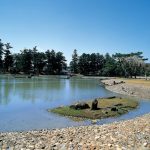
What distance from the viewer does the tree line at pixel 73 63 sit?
536ft

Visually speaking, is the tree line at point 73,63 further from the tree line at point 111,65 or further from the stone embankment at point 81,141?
the stone embankment at point 81,141

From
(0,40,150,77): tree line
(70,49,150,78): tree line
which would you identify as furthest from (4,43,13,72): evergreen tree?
(70,49,150,78): tree line

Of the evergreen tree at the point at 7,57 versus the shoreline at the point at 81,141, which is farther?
the evergreen tree at the point at 7,57

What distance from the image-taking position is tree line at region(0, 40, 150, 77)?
536ft

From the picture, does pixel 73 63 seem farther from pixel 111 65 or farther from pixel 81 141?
pixel 81 141

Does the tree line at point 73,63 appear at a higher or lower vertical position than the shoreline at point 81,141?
higher

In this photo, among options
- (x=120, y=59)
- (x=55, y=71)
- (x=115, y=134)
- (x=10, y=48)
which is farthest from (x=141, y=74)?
(x=115, y=134)

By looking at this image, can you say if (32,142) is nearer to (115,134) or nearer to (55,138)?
(55,138)

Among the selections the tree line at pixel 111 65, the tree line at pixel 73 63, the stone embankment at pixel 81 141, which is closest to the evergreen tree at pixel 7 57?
the tree line at pixel 73 63

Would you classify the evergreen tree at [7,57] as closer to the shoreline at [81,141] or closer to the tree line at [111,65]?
the tree line at [111,65]

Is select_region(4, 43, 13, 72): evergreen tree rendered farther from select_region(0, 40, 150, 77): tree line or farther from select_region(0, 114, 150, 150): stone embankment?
select_region(0, 114, 150, 150): stone embankment

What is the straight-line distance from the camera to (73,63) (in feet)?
619

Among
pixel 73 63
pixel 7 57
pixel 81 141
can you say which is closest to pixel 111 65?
pixel 73 63

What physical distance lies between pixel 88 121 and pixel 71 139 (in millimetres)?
12785
